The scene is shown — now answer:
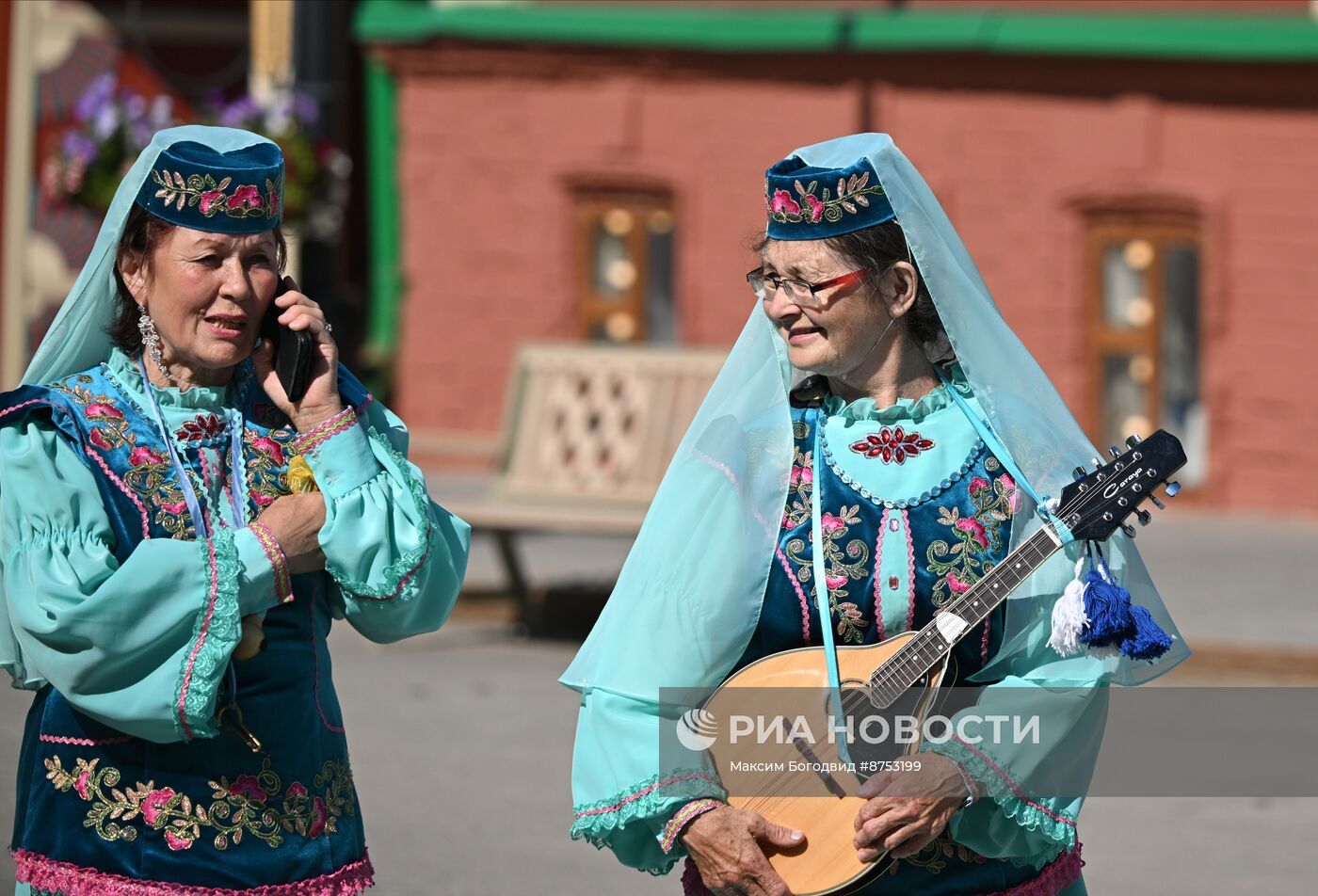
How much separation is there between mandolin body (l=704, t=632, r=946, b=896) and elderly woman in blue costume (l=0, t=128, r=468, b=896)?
581 millimetres

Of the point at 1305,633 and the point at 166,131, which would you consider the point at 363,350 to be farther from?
the point at 166,131

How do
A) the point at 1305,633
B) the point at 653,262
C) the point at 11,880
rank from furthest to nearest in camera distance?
the point at 653,262, the point at 1305,633, the point at 11,880

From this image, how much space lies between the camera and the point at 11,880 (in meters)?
6.30

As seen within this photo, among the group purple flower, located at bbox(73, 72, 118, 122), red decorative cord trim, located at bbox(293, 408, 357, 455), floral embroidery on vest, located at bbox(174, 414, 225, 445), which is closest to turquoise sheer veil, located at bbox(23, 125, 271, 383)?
floral embroidery on vest, located at bbox(174, 414, 225, 445)

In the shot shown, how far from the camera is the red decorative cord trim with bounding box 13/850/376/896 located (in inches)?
140

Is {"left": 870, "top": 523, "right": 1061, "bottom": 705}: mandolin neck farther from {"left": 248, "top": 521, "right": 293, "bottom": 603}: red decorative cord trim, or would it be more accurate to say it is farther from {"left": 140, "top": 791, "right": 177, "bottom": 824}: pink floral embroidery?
{"left": 140, "top": 791, "right": 177, "bottom": 824}: pink floral embroidery

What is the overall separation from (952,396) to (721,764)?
71cm

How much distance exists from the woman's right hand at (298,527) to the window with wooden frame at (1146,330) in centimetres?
1198

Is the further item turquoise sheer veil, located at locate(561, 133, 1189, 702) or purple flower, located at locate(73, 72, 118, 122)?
purple flower, located at locate(73, 72, 118, 122)

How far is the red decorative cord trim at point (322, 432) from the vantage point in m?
3.68

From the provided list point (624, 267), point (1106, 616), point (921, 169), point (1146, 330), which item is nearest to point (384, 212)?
point (624, 267)

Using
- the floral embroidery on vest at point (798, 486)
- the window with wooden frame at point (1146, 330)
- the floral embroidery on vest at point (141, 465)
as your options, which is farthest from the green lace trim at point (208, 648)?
the window with wooden frame at point (1146, 330)

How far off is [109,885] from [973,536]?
146cm

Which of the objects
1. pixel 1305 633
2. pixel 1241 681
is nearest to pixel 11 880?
pixel 1241 681
